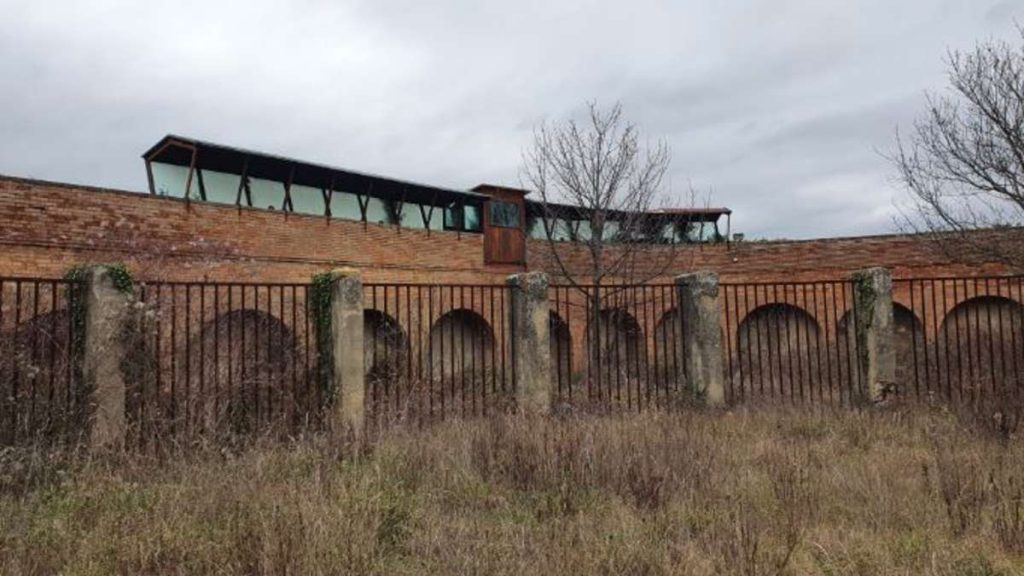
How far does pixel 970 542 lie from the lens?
12.3ft

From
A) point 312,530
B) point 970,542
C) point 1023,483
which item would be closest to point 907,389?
point 1023,483

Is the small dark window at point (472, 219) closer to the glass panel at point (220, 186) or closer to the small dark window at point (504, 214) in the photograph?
the small dark window at point (504, 214)

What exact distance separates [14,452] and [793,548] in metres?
5.79

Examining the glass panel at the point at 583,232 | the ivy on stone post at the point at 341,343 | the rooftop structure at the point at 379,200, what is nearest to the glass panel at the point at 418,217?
the rooftop structure at the point at 379,200

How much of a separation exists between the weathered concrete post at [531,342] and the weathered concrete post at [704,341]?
199 cm

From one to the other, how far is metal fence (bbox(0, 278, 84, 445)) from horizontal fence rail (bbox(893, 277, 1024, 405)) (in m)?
9.43

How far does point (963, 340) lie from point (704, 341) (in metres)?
13.3

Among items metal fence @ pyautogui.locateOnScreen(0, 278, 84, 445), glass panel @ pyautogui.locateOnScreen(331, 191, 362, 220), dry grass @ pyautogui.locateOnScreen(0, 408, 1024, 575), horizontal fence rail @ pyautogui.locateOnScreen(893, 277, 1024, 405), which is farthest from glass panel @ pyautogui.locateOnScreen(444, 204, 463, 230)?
dry grass @ pyautogui.locateOnScreen(0, 408, 1024, 575)

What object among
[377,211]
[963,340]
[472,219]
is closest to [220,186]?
[377,211]

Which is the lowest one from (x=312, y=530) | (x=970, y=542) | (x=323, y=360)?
(x=970, y=542)

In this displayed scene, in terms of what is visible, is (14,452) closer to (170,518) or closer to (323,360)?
(170,518)

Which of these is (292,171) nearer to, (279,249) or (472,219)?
(279,249)

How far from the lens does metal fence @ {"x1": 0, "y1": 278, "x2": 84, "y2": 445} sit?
5953 mm

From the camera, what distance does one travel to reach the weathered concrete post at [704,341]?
A: 9023 millimetres
